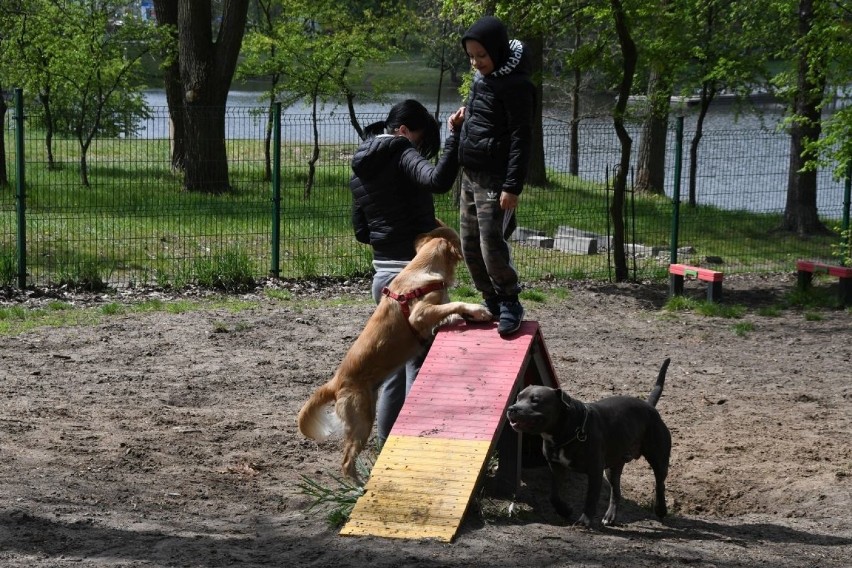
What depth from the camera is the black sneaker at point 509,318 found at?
602 centimetres

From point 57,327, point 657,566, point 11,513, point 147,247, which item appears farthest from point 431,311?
point 147,247

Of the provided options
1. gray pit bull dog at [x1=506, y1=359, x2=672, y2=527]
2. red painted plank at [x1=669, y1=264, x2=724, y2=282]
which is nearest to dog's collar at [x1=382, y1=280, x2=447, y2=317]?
gray pit bull dog at [x1=506, y1=359, x2=672, y2=527]

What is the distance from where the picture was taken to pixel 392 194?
6.07 meters

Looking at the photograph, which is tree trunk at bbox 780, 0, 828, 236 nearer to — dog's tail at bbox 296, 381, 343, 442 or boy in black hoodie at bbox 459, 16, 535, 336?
boy in black hoodie at bbox 459, 16, 535, 336

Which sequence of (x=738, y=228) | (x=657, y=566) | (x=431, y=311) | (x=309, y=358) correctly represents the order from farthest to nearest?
(x=738, y=228) → (x=309, y=358) → (x=431, y=311) → (x=657, y=566)

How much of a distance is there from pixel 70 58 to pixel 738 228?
12.1 m

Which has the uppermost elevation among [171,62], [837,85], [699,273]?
[171,62]

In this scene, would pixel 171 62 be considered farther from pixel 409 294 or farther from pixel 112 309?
pixel 409 294

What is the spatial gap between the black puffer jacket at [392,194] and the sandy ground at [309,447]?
1500 millimetres

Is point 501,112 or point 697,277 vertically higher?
point 501,112

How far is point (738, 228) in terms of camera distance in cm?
1669

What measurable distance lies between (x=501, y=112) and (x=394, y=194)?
82 cm

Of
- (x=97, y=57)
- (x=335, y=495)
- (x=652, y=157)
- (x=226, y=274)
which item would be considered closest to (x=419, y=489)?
(x=335, y=495)

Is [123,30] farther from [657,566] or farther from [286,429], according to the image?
[657,566]
